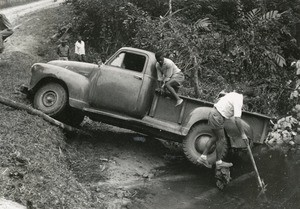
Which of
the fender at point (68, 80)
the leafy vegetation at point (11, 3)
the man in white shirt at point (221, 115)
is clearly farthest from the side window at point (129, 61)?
the leafy vegetation at point (11, 3)

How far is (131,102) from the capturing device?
26.8ft

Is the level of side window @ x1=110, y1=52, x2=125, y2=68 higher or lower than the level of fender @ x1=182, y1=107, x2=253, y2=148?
higher

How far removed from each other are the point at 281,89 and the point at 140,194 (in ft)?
22.3

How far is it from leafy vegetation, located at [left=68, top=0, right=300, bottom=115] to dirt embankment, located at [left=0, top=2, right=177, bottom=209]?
3.34 metres

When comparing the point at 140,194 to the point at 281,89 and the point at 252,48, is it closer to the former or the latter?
the point at 281,89

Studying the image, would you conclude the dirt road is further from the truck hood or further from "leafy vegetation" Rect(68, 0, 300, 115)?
the truck hood

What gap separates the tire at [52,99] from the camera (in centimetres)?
837

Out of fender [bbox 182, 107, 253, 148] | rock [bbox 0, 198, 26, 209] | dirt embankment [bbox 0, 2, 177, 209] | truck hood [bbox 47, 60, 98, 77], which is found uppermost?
truck hood [bbox 47, 60, 98, 77]

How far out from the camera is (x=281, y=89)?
11836 millimetres

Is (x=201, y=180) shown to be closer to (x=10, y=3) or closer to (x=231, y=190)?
(x=231, y=190)

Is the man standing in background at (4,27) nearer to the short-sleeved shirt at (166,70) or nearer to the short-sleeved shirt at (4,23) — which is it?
the short-sleeved shirt at (4,23)

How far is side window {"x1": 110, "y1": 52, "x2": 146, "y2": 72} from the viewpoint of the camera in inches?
335

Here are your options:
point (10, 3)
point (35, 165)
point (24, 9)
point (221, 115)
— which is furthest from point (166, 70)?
point (10, 3)

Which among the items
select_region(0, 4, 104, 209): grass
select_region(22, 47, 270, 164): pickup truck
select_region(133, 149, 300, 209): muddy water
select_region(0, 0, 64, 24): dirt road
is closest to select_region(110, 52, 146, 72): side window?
select_region(22, 47, 270, 164): pickup truck
